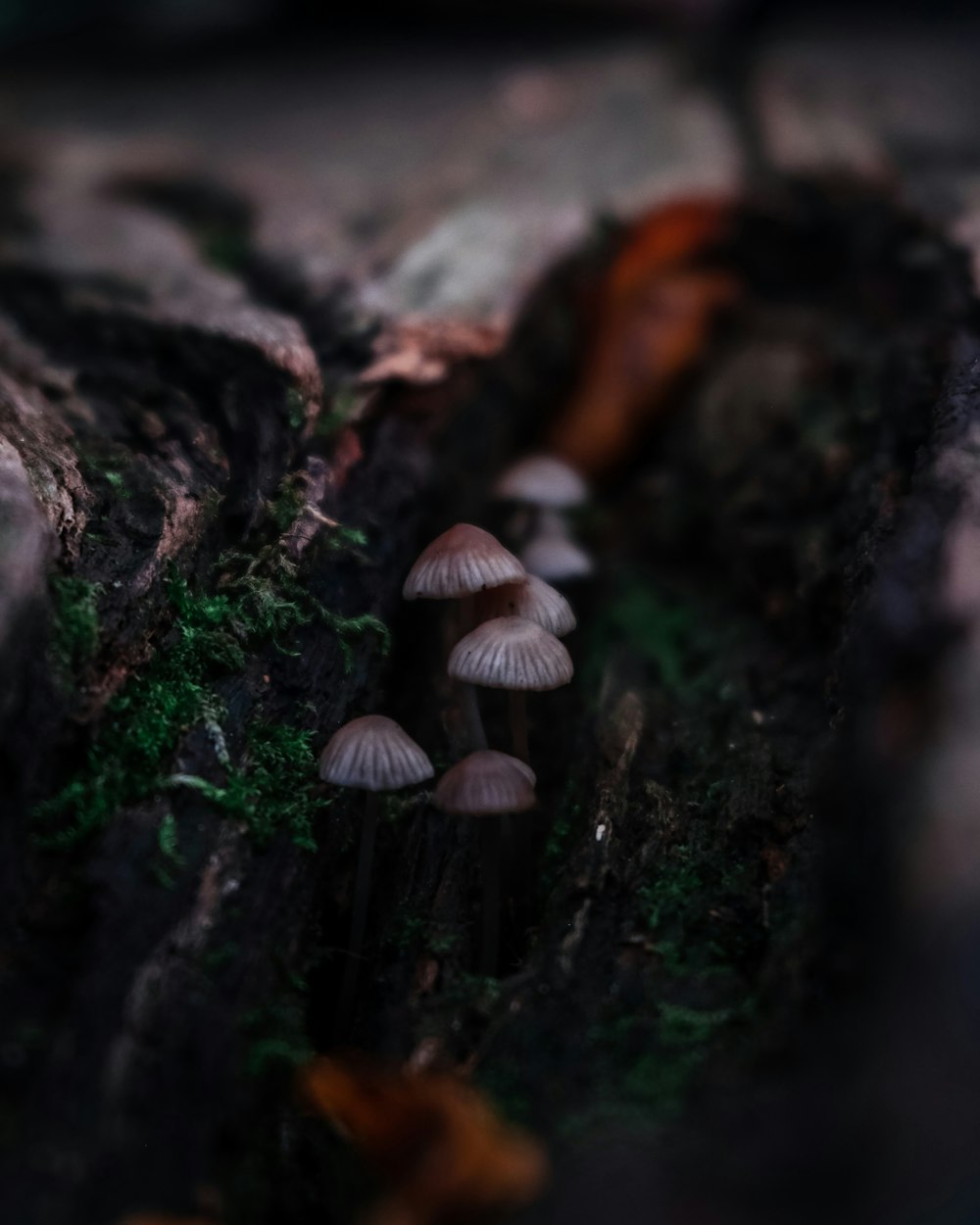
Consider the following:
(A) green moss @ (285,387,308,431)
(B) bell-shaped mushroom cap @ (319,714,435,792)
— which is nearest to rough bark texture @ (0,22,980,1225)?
(A) green moss @ (285,387,308,431)

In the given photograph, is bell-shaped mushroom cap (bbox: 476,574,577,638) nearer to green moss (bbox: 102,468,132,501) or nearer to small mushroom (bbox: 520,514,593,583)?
small mushroom (bbox: 520,514,593,583)

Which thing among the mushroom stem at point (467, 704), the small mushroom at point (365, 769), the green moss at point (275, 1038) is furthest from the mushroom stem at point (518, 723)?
the green moss at point (275, 1038)

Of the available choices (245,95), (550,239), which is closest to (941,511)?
(550,239)

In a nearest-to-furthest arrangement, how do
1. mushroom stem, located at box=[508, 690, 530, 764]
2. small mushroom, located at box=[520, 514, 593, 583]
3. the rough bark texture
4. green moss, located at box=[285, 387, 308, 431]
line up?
the rough bark texture, mushroom stem, located at box=[508, 690, 530, 764], green moss, located at box=[285, 387, 308, 431], small mushroom, located at box=[520, 514, 593, 583]

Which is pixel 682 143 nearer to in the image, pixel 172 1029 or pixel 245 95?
pixel 245 95

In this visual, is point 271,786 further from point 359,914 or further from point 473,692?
point 473,692

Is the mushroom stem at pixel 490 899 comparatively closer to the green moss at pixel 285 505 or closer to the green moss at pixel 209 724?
the green moss at pixel 209 724
